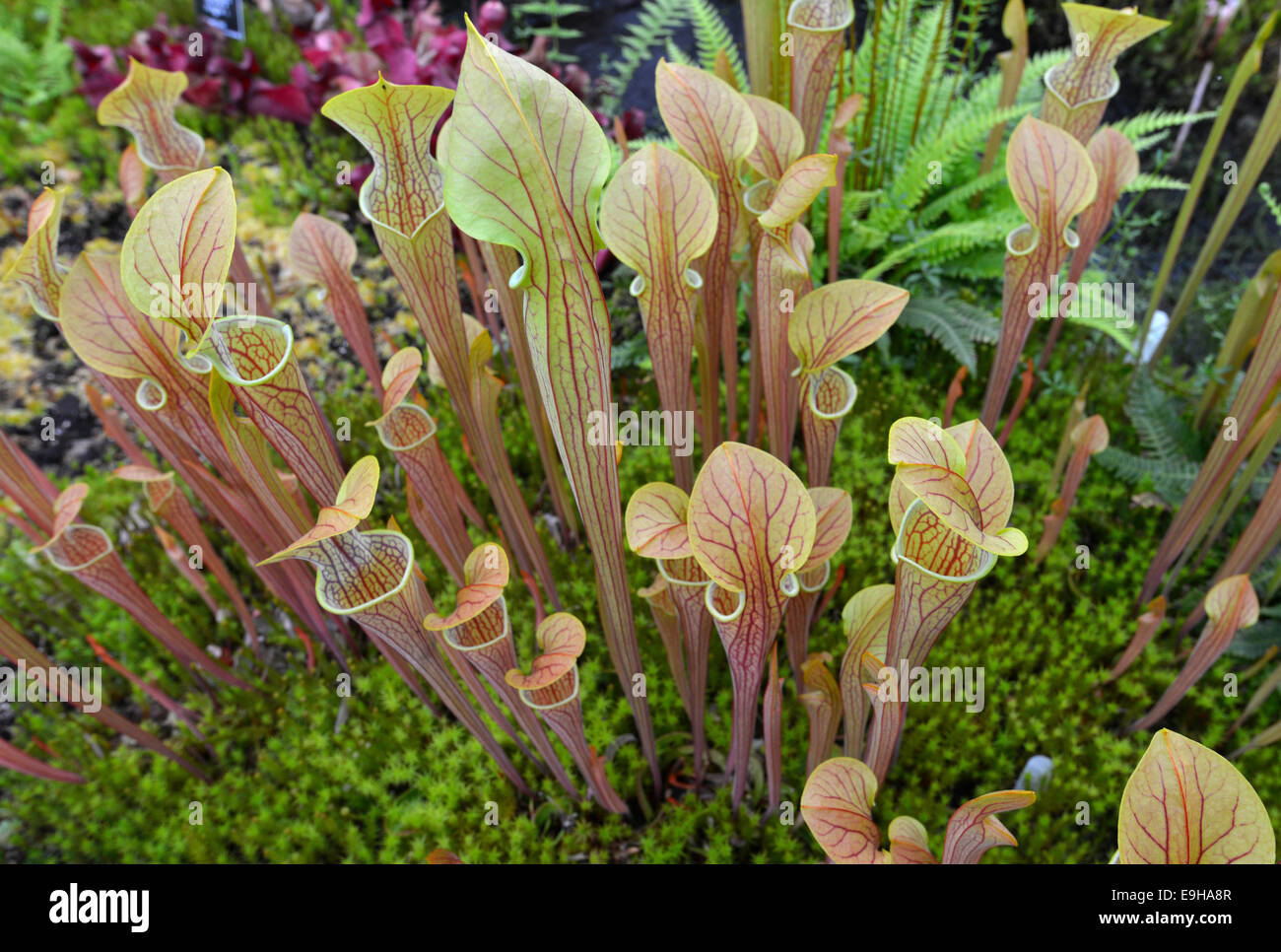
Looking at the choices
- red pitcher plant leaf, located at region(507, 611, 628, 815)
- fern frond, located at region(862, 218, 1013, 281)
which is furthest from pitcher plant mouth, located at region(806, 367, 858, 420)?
fern frond, located at region(862, 218, 1013, 281)

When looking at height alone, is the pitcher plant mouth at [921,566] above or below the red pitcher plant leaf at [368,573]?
above

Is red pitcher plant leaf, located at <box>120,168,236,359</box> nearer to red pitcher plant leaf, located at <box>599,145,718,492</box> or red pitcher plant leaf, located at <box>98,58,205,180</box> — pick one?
red pitcher plant leaf, located at <box>599,145,718,492</box>

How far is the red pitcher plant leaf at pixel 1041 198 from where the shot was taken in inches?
53.6

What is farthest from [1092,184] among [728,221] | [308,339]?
[308,339]

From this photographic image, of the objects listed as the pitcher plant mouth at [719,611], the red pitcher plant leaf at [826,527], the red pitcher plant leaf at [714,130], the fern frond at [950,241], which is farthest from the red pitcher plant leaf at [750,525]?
the fern frond at [950,241]

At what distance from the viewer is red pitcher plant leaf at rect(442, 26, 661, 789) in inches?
32.0

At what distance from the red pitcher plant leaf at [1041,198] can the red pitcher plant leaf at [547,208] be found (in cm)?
87

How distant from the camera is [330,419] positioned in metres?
2.59

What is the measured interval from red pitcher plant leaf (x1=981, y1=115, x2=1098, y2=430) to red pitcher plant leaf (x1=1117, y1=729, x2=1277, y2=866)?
1.02 meters

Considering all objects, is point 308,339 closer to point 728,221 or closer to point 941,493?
point 728,221

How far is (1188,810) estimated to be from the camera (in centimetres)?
73

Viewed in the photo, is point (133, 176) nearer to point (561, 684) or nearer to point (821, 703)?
point (561, 684)

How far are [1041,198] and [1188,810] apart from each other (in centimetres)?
112

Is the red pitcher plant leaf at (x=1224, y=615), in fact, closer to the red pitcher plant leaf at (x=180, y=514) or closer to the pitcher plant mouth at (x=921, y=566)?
the pitcher plant mouth at (x=921, y=566)
